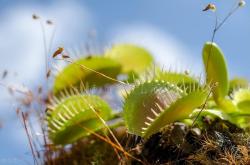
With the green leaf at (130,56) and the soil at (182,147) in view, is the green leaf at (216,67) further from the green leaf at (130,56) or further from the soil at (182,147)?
the green leaf at (130,56)

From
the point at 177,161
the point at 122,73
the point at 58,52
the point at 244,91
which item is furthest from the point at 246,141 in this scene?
the point at 122,73

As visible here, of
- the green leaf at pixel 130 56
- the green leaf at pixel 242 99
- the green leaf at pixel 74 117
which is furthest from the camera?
the green leaf at pixel 130 56

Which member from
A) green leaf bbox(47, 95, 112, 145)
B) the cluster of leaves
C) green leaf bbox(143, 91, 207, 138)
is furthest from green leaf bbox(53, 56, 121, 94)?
green leaf bbox(143, 91, 207, 138)

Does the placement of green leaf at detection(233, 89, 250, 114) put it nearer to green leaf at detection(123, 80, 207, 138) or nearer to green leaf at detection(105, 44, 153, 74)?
green leaf at detection(123, 80, 207, 138)

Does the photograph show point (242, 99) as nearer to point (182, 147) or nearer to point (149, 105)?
point (182, 147)

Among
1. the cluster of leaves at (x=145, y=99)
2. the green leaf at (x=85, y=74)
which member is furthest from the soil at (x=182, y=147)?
the green leaf at (x=85, y=74)

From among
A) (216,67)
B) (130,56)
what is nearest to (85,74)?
(130,56)

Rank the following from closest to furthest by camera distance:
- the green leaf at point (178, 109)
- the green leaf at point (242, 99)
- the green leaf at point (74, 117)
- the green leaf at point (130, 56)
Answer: the green leaf at point (178, 109) < the green leaf at point (242, 99) < the green leaf at point (74, 117) < the green leaf at point (130, 56)
